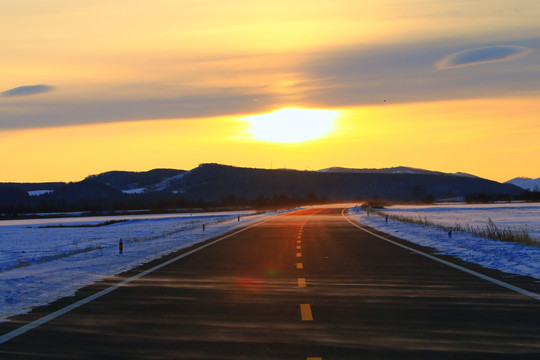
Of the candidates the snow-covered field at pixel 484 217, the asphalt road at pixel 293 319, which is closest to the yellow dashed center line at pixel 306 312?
the asphalt road at pixel 293 319

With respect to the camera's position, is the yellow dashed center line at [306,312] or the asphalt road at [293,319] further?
the yellow dashed center line at [306,312]

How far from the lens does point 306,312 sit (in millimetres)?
9922

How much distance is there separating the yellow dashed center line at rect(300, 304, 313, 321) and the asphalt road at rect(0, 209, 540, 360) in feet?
0.05

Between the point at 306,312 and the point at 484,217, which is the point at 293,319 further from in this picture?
the point at 484,217

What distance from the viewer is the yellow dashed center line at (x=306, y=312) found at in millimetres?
9398

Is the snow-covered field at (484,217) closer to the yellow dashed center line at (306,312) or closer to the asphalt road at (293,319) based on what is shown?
the asphalt road at (293,319)

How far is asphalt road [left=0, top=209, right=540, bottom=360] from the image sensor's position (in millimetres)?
7375

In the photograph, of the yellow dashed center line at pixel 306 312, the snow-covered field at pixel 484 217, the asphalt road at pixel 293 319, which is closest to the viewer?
the asphalt road at pixel 293 319

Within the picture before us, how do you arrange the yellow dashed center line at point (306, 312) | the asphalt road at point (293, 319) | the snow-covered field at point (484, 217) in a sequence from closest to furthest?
1. the asphalt road at point (293, 319)
2. the yellow dashed center line at point (306, 312)
3. the snow-covered field at point (484, 217)

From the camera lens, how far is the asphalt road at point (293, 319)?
7.38 metres

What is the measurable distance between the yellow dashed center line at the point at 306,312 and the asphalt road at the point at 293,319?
0.05 feet

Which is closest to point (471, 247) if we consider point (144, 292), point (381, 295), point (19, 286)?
point (381, 295)

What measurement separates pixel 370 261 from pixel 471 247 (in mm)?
5476

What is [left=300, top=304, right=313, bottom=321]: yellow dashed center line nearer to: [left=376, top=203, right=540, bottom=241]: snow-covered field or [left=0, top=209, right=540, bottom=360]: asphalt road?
[left=0, top=209, right=540, bottom=360]: asphalt road
